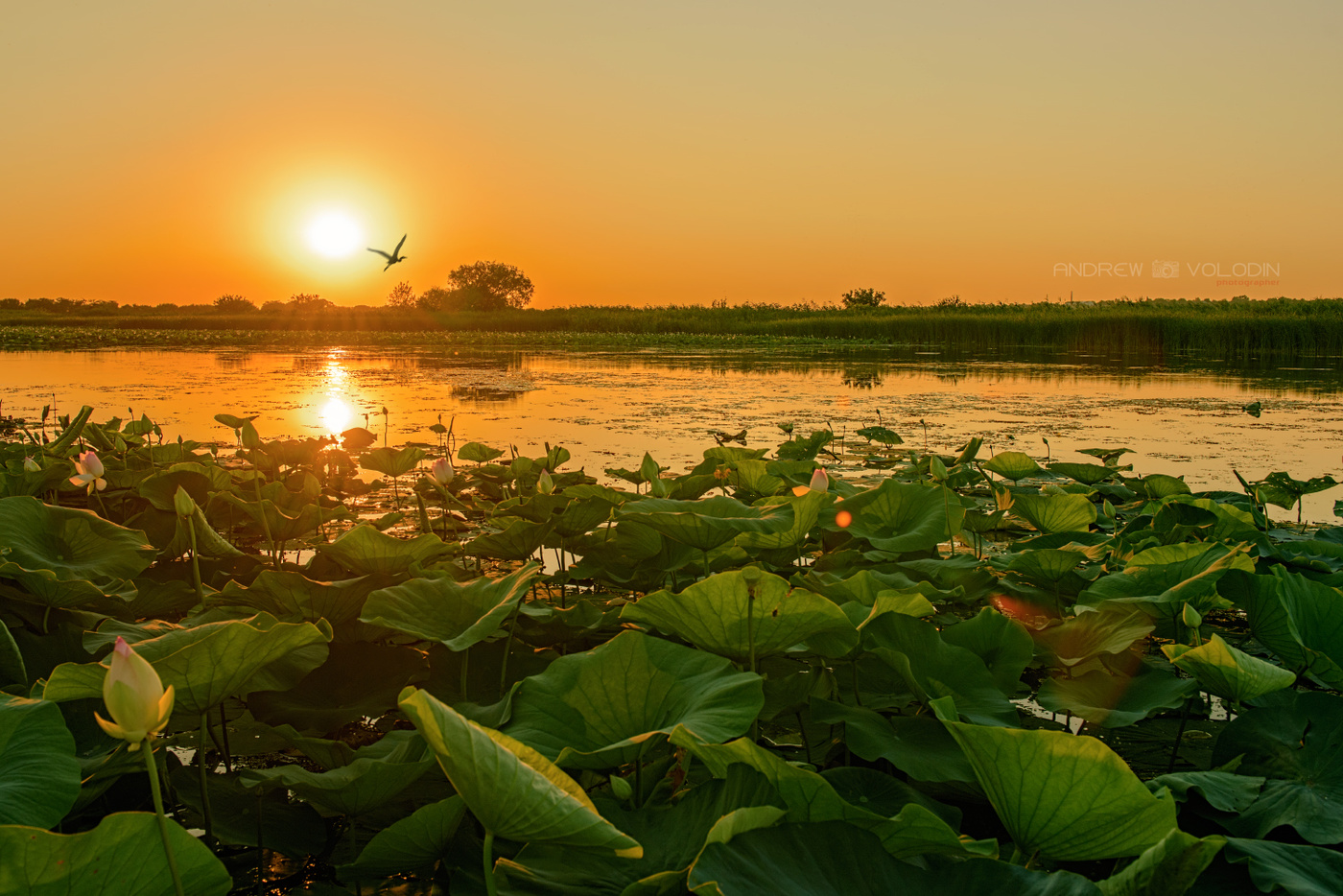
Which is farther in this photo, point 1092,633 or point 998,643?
point 1092,633

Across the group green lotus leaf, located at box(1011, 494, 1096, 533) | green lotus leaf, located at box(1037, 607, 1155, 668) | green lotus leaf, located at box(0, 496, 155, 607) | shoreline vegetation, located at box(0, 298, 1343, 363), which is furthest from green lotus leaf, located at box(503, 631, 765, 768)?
shoreline vegetation, located at box(0, 298, 1343, 363)

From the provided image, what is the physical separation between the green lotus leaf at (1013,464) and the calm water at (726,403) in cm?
152

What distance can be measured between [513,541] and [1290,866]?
4.69ft

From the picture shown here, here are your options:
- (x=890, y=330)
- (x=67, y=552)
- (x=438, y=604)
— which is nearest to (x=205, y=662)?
(x=438, y=604)

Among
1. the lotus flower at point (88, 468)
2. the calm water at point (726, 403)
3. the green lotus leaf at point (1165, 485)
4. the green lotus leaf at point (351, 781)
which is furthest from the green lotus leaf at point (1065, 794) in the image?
the calm water at point (726, 403)

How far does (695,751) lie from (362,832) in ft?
1.99

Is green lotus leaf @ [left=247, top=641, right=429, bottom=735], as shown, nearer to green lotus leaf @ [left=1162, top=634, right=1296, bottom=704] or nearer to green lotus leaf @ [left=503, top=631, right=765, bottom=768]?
green lotus leaf @ [left=503, top=631, right=765, bottom=768]

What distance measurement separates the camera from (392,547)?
4.79ft

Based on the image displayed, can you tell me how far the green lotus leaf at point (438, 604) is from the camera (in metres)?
1.19

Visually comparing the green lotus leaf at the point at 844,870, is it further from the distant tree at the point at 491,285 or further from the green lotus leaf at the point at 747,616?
the distant tree at the point at 491,285

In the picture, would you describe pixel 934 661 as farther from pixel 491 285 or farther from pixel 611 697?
pixel 491 285

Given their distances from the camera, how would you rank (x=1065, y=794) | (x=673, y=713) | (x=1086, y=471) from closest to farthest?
1. (x=1065, y=794)
2. (x=673, y=713)
3. (x=1086, y=471)

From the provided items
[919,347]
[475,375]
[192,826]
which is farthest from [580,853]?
[919,347]

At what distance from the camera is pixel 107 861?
0.63m
